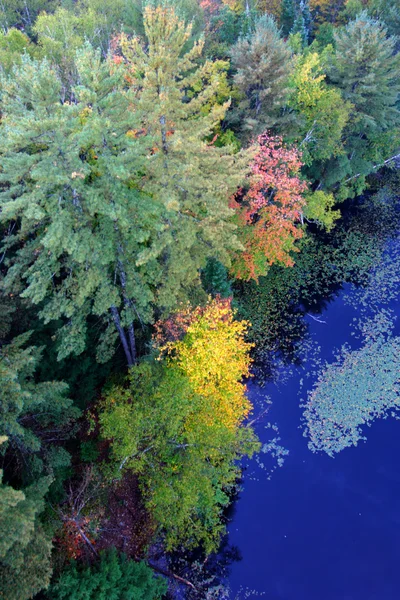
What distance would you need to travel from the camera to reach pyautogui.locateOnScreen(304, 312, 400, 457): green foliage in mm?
20594

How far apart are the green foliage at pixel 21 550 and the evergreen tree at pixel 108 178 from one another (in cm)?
595

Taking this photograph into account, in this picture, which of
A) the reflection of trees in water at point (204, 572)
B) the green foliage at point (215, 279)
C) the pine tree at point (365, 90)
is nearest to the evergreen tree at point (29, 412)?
the reflection of trees in water at point (204, 572)

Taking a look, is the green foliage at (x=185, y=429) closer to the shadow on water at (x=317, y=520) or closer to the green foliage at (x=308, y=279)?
the shadow on water at (x=317, y=520)

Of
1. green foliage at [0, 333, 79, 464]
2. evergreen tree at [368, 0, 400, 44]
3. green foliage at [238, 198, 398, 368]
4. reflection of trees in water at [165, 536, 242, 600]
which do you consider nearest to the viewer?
green foliage at [0, 333, 79, 464]

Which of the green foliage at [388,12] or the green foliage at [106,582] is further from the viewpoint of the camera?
the green foliage at [388,12]

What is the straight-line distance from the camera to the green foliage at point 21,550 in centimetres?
920

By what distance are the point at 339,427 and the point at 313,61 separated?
2304cm

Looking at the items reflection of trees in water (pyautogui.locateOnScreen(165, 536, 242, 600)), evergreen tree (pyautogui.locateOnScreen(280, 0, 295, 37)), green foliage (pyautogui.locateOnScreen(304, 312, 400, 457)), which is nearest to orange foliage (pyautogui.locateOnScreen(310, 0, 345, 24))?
evergreen tree (pyautogui.locateOnScreen(280, 0, 295, 37))

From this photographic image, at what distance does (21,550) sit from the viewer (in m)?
10.4

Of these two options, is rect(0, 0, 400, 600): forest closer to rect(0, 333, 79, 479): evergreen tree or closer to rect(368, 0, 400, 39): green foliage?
rect(0, 333, 79, 479): evergreen tree

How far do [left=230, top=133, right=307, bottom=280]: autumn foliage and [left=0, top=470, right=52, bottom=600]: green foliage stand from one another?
1736cm

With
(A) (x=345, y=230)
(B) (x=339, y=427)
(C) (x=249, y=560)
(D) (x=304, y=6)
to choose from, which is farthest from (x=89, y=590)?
(D) (x=304, y=6)

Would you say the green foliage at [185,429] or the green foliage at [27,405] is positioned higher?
the green foliage at [185,429]

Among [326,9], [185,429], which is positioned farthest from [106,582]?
[326,9]
